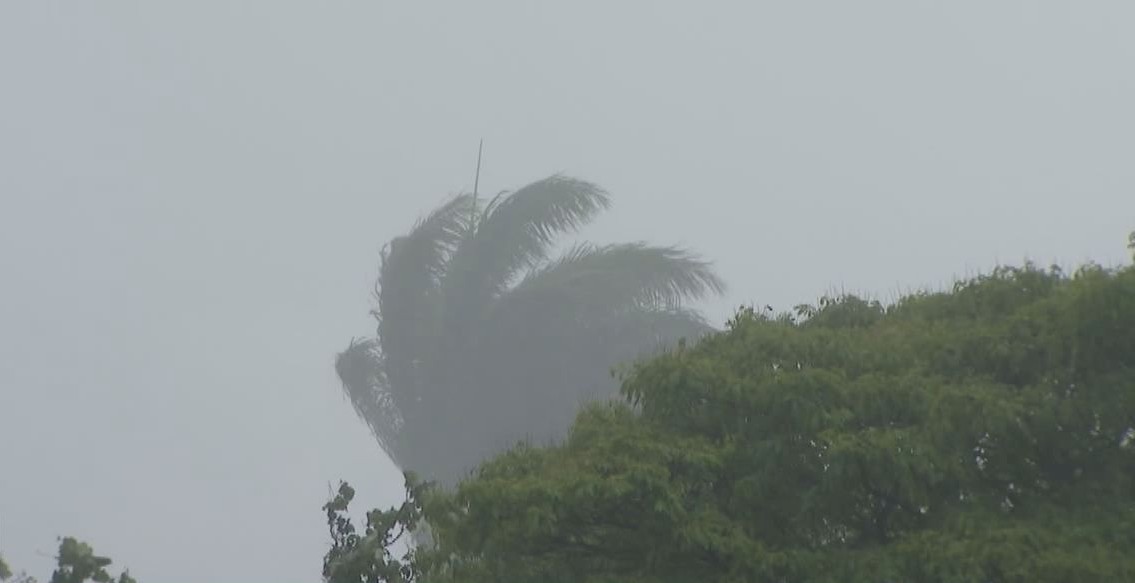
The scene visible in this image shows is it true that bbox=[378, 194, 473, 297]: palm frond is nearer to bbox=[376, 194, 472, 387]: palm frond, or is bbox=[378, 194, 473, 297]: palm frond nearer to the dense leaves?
bbox=[376, 194, 472, 387]: palm frond

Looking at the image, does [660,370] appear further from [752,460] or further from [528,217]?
[528,217]

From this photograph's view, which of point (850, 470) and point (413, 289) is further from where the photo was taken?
point (413, 289)

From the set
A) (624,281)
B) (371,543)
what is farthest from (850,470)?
(624,281)

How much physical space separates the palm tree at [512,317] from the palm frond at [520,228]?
41 millimetres

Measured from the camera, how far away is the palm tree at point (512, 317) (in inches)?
1781

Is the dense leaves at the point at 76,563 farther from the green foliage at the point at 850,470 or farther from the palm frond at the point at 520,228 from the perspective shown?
the palm frond at the point at 520,228

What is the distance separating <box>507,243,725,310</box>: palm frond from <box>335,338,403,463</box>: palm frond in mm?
Result: 5217

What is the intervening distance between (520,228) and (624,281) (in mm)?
3388

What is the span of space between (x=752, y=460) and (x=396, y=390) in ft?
112

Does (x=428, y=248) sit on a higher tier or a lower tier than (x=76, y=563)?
higher

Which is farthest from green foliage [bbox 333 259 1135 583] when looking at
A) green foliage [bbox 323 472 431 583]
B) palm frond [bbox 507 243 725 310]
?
palm frond [bbox 507 243 725 310]

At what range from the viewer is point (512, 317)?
45.7 metres

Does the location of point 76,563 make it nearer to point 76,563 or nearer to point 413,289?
point 76,563

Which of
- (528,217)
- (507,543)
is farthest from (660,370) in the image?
(528,217)
